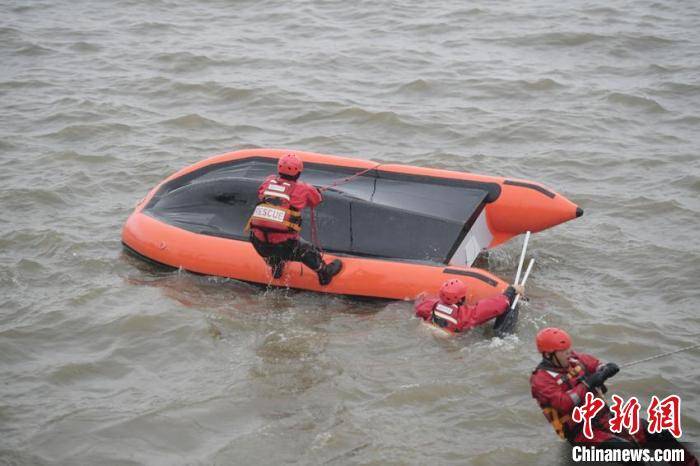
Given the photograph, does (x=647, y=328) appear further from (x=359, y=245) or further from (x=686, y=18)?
(x=686, y=18)

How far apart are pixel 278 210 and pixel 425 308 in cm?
162

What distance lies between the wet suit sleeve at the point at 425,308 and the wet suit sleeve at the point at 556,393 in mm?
1788

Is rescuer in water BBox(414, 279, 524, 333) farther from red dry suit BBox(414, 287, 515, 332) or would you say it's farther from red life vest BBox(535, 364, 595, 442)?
red life vest BBox(535, 364, 595, 442)

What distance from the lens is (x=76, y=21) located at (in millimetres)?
17969

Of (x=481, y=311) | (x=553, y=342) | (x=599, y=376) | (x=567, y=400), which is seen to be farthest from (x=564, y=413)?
(x=481, y=311)

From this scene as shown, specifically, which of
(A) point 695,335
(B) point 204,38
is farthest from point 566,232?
(B) point 204,38

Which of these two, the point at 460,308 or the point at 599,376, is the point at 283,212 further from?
the point at 599,376

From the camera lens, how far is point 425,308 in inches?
306

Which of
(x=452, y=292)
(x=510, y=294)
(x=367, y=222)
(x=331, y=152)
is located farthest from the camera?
(x=331, y=152)

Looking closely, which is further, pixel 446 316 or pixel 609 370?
pixel 446 316

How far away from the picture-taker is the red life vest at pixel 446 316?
24.8ft

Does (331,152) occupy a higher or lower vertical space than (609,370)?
lower

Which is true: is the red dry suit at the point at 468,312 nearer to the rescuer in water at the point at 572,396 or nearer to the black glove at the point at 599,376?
the rescuer in water at the point at 572,396

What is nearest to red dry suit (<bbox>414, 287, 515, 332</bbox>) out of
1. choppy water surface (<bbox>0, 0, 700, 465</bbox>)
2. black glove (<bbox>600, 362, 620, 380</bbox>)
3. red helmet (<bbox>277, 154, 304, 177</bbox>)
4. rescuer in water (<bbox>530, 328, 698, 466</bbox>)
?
choppy water surface (<bbox>0, 0, 700, 465</bbox>)
